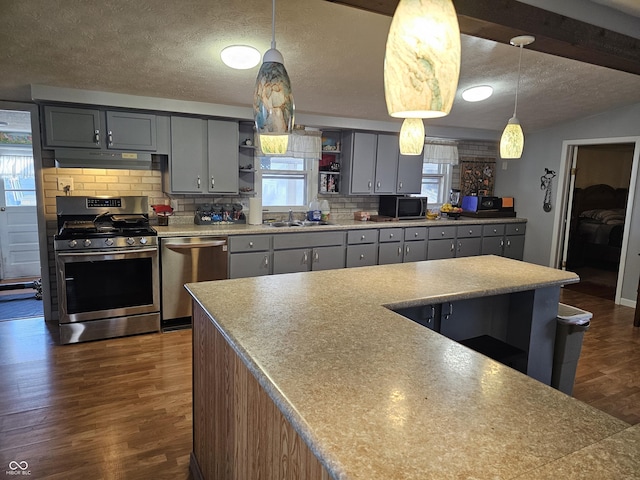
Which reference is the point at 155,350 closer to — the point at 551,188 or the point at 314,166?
the point at 314,166

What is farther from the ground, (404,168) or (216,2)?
(216,2)

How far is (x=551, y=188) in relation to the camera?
5637 millimetres

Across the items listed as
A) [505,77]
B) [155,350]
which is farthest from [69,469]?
[505,77]

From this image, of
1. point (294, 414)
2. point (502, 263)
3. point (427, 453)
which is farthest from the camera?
point (502, 263)

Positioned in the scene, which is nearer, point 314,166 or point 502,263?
point 502,263

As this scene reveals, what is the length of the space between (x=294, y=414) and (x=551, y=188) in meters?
5.70

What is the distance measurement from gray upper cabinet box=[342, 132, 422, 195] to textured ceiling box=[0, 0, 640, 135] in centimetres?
48

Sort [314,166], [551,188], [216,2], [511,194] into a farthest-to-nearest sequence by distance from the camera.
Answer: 1. [511,194]
2. [551,188]
3. [314,166]
4. [216,2]

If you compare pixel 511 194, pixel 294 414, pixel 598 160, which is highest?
pixel 598 160

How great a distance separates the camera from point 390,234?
4973mm

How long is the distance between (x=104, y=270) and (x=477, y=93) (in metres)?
3.87

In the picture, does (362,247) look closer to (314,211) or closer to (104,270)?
(314,211)

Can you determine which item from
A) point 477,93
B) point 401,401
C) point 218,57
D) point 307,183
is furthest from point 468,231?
point 401,401

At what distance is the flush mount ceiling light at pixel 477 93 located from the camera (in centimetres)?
419
